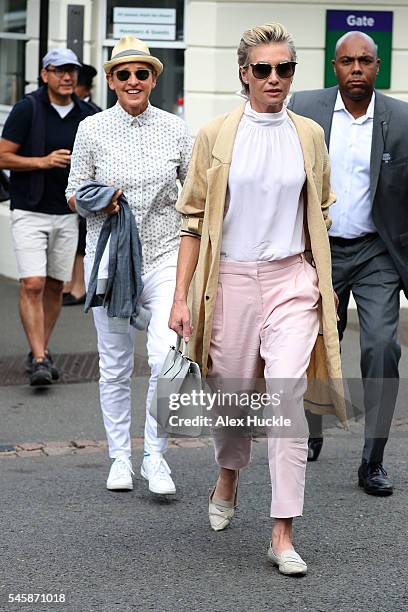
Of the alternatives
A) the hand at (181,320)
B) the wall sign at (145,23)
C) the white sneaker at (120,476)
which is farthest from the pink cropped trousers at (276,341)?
the wall sign at (145,23)

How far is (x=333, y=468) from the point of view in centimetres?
719

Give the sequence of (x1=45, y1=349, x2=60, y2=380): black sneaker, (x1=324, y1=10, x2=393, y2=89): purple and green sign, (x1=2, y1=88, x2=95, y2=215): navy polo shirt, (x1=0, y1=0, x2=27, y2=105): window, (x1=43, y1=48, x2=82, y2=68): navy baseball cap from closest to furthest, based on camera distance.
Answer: (x1=43, y1=48, x2=82, y2=68): navy baseball cap, (x1=2, y1=88, x2=95, y2=215): navy polo shirt, (x1=45, y1=349, x2=60, y2=380): black sneaker, (x1=324, y1=10, x2=393, y2=89): purple and green sign, (x1=0, y1=0, x2=27, y2=105): window

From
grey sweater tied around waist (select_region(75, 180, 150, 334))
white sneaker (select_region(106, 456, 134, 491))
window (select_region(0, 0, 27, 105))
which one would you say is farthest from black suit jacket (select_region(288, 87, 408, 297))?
window (select_region(0, 0, 27, 105))

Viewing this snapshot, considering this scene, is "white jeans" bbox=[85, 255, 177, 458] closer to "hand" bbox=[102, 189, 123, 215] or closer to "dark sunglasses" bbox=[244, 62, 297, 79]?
"hand" bbox=[102, 189, 123, 215]

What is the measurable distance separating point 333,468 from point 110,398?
1289 mm

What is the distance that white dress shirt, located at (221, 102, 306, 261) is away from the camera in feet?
17.8

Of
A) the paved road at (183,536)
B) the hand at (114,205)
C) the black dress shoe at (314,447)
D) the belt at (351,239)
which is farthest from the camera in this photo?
the black dress shoe at (314,447)

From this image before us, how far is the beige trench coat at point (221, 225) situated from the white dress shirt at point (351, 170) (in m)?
1.10

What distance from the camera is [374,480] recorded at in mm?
6637

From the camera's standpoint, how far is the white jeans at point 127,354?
6.41 m

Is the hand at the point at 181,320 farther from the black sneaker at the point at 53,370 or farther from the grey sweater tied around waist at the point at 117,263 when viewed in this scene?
the black sneaker at the point at 53,370

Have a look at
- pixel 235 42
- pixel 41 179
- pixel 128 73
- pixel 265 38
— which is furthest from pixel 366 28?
pixel 265 38

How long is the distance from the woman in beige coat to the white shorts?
3534mm

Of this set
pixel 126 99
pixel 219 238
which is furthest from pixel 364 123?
Result: pixel 219 238
